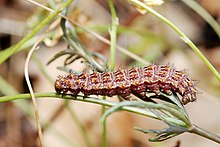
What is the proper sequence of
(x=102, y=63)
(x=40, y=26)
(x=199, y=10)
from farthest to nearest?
(x=102, y=63), (x=199, y=10), (x=40, y=26)

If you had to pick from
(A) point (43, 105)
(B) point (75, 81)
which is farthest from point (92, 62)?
(A) point (43, 105)

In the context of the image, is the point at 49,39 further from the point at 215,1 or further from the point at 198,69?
the point at 215,1

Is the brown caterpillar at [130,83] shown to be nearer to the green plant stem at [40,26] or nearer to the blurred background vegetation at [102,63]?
the green plant stem at [40,26]

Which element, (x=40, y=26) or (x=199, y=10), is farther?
(x=199, y=10)

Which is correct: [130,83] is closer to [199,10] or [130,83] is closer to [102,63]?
[199,10]

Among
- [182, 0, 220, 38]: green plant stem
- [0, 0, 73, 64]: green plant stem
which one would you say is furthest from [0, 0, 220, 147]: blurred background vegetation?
[0, 0, 73, 64]: green plant stem

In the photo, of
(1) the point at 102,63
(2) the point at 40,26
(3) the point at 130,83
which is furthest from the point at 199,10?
(2) the point at 40,26

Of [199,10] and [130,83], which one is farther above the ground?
[199,10]
